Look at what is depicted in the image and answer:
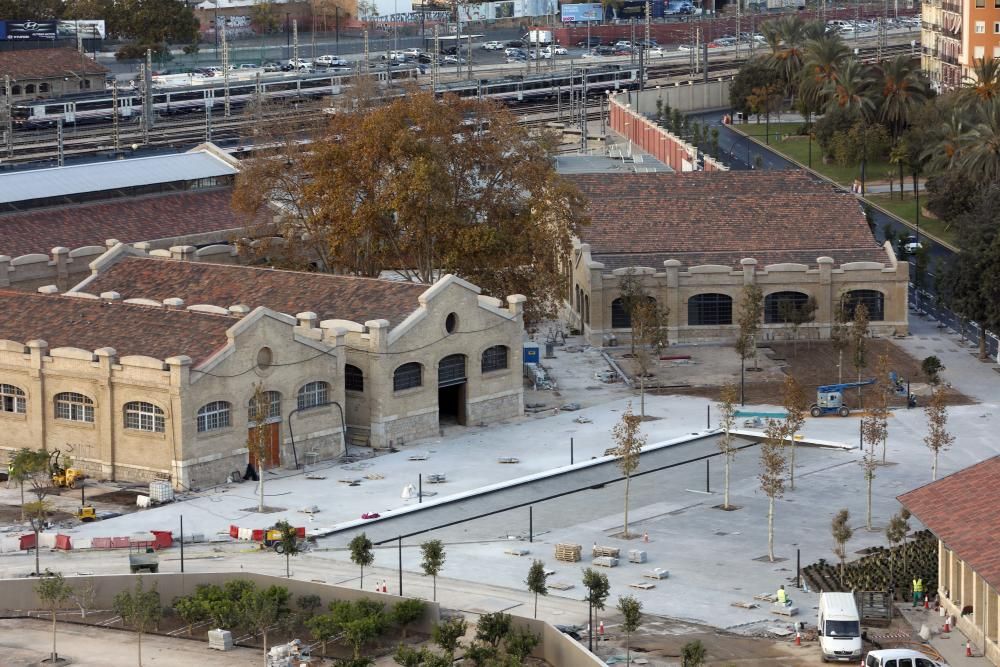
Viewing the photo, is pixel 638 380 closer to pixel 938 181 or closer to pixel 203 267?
pixel 203 267

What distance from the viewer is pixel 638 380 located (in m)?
102

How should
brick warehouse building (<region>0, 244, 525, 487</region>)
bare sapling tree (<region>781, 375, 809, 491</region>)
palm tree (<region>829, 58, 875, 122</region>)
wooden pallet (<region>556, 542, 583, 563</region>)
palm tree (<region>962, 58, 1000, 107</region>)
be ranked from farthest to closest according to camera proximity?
palm tree (<region>829, 58, 875, 122</region>) → palm tree (<region>962, 58, 1000, 107</region>) → brick warehouse building (<region>0, 244, 525, 487</region>) → bare sapling tree (<region>781, 375, 809, 491</region>) → wooden pallet (<region>556, 542, 583, 563</region>)

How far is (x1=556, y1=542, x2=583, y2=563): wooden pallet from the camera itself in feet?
238

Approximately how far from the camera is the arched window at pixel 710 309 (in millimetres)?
109562

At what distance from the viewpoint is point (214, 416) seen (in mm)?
82625

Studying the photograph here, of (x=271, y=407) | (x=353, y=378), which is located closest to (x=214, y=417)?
(x=271, y=407)

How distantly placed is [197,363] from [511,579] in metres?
18.0

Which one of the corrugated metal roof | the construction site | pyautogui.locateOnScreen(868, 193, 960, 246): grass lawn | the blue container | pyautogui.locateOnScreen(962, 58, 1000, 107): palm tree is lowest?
the construction site

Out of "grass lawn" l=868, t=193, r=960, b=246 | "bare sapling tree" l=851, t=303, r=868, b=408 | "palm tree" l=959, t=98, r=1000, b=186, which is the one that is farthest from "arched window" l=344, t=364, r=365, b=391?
"grass lawn" l=868, t=193, r=960, b=246

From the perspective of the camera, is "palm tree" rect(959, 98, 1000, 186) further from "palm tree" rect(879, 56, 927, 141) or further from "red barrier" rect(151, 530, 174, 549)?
"red barrier" rect(151, 530, 174, 549)

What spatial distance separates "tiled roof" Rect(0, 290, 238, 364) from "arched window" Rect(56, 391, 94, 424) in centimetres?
201

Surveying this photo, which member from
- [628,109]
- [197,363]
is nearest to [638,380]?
[197,363]

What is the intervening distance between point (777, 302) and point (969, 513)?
45340 millimetres

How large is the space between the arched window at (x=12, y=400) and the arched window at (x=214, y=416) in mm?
8158
